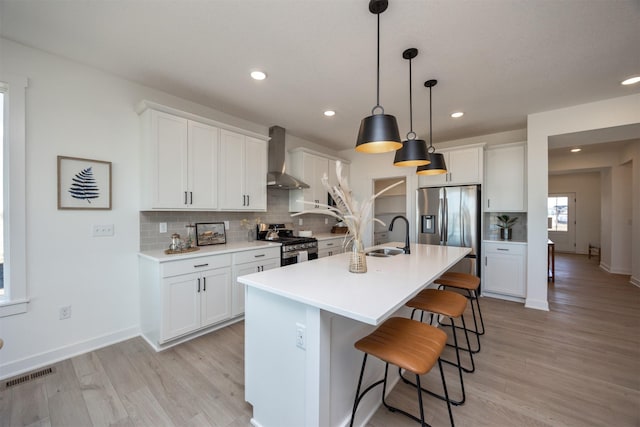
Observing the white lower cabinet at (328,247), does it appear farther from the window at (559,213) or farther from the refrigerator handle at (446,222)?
the window at (559,213)

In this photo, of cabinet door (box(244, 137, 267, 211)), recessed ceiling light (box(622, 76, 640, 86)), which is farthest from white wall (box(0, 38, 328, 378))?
recessed ceiling light (box(622, 76, 640, 86))

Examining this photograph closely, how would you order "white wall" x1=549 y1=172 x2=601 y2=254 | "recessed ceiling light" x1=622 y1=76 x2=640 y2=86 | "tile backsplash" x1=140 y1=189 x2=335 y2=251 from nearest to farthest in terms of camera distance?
"recessed ceiling light" x1=622 y1=76 x2=640 y2=86 < "tile backsplash" x1=140 y1=189 x2=335 y2=251 < "white wall" x1=549 y1=172 x2=601 y2=254

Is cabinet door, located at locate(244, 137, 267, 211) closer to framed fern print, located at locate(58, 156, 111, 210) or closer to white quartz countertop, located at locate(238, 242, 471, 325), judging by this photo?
framed fern print, located at locate(58, 156, 111, 210)

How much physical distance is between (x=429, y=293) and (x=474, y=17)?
80.6 inches

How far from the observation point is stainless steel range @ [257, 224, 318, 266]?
3467 mm

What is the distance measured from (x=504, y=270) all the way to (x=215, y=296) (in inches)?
158

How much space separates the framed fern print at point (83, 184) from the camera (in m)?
2.27

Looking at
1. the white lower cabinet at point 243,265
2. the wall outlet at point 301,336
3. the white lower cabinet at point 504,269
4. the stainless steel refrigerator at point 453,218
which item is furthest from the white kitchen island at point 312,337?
the white lower cabinet at point 504,269

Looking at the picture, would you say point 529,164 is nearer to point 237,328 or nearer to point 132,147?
point 237,328

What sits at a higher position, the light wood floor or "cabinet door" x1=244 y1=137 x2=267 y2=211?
"cabinet door" x1=244 y1=137 x2=267 y2=211

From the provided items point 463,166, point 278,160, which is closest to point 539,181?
point 463,166

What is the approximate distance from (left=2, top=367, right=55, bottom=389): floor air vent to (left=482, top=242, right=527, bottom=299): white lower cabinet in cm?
514

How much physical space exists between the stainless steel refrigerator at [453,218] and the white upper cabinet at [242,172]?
106 inches

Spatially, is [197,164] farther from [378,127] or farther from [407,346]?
[407,346]
